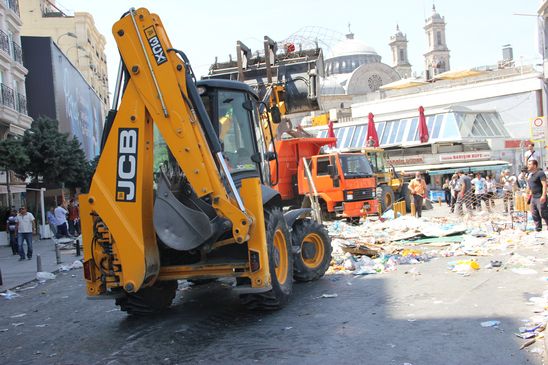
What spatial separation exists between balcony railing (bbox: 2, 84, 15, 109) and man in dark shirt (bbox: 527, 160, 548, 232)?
2489 cm

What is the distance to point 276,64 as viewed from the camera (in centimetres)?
1442

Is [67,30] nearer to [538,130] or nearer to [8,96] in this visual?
[8,96]

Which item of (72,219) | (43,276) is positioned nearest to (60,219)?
(72,219)

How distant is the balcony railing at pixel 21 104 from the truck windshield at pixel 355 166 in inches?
783

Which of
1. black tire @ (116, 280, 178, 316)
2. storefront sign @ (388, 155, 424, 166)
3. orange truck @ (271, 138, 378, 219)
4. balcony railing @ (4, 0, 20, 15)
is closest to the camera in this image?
black tire @ (116, 280, 178, 316)

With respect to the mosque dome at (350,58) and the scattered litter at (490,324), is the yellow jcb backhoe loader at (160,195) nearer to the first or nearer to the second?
the scattered litter at (490,324)

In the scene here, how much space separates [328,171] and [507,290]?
12010 millimetres

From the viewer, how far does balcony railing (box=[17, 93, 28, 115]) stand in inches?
1268

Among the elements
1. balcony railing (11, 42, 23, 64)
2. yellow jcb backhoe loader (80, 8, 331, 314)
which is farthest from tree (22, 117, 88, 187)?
yellow jcb backhoe loader (80, 8, 331, 314)

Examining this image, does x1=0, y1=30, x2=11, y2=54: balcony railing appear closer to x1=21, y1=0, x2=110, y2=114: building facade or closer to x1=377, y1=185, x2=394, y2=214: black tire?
x1=377, y1=185, x2=394, y2=214: black tire

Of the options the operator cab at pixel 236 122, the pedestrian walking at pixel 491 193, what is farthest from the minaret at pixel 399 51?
the operator cab at pixel 236 122

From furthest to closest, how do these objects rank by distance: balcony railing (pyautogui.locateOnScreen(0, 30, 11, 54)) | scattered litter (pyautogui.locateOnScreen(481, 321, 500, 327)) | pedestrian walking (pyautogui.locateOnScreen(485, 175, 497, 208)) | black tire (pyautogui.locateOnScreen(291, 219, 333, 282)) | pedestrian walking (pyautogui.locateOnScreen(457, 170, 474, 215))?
balcony railing (pyautogui.locateOnScreen(0, 30, 11, 54)) < pedestrian walking (pyautogui.locateOnScreen(485, 175, 497, 208)) < pedestrian walking (pyautogui.locateOnScreen(457, 170, 474, 215)) < black tire (pyautogui.locateOnScreen(291, 219, 333, 282)) < scattered litter (pyautogui.locateOnScreen(481, 321, 500, 327))

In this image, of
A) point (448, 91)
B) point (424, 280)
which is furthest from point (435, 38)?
point (424, 280)

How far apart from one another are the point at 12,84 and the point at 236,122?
2784cm
